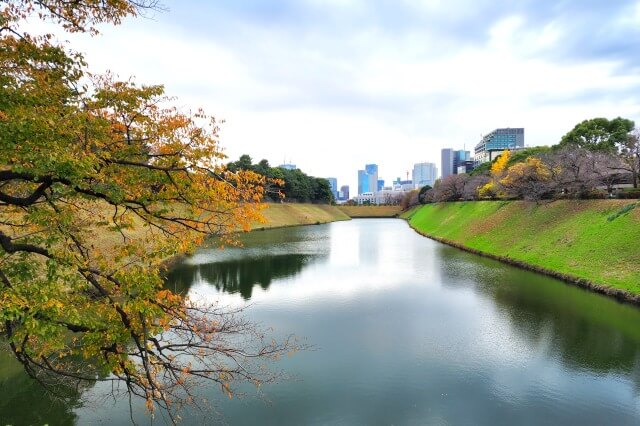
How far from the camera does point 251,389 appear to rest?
1141 cm

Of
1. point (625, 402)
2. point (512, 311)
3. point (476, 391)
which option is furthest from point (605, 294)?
point (476, 391)

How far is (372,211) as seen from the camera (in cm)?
12838

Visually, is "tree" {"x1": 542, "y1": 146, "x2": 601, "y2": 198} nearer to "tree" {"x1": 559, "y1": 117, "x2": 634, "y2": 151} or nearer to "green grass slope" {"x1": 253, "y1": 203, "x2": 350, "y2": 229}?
"tree" {"x1": 559, "y1": 117, "x2": 634, "y2": 151}

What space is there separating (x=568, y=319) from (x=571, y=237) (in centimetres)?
1279

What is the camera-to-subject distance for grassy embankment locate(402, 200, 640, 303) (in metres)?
21.0

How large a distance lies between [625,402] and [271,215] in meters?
68.8

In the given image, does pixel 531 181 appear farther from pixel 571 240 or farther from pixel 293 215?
pixel 293 215

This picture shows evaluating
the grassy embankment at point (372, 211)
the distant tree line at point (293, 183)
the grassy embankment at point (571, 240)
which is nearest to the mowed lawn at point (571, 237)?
the grassy embankment at point (571, 240)

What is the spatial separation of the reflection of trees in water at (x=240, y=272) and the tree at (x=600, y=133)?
135 ft

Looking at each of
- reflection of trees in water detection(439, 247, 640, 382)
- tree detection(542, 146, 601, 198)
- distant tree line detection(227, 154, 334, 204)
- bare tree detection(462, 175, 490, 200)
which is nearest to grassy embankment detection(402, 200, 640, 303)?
tree detection(542, 146, 601, 198)

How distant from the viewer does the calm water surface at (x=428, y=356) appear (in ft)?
33.1

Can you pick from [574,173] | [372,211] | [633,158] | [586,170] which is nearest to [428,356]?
[586,170]

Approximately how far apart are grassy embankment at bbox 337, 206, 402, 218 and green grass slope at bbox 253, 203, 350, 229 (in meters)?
18.2

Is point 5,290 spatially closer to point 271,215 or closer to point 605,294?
point 605,294
